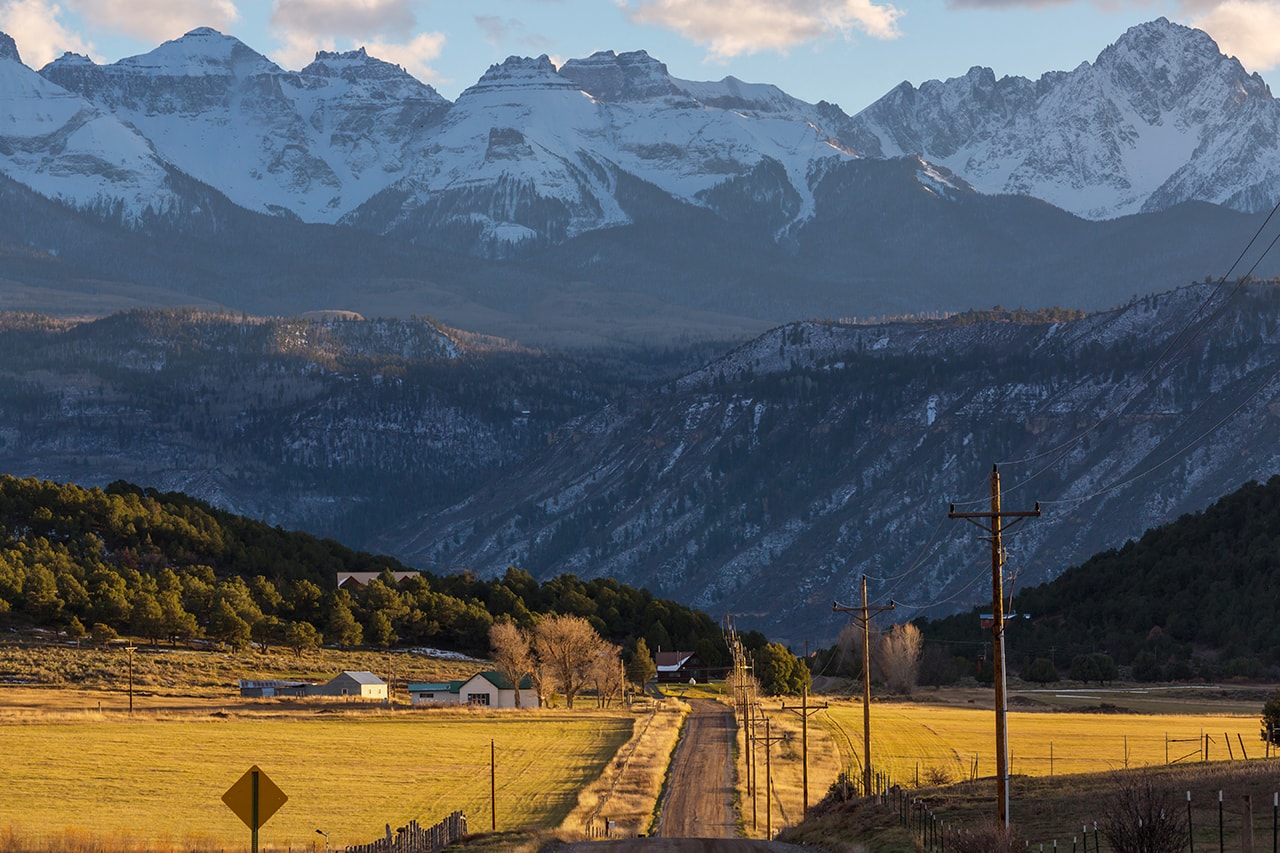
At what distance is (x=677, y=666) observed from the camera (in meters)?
197

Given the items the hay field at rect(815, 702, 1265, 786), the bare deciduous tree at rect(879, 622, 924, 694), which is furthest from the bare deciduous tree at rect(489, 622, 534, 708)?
the bare deciduous tree at rect(879, 622, 924, 694)

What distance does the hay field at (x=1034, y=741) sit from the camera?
294ft

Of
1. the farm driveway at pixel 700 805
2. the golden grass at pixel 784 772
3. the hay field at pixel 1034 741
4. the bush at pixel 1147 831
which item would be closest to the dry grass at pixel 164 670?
the farm driveway at pixel 700 805

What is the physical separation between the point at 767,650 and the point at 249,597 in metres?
48.8

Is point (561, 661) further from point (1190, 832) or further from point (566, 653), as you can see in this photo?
point (1190, 832)

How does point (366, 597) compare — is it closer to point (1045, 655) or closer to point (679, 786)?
point (1045, 655)

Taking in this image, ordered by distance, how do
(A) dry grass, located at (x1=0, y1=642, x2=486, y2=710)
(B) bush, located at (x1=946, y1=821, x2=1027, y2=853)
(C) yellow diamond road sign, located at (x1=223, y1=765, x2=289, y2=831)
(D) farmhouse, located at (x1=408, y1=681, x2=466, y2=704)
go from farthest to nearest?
(D) farmhouse, located at (x1=408, y1=681, x2=466, y2=704) < (A) dry grass, located at (x1=0, y1=642, x2=486, y2=710) < (B) bush, located at (x1=946, y1=821, x2=1027, y2=853) < (C) yellow diamond road sign, located at (x1=223, y1=765, x2=289, y2=831)

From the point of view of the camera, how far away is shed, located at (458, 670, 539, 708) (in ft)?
512

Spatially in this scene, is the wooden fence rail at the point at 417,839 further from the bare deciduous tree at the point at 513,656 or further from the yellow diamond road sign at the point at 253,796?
the bare deciduous tree at the point at 513,656

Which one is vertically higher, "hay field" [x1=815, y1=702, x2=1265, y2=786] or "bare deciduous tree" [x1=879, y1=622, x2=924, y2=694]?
"bare deciduous tree" [x1=879, y1=622, x2=924, y2=694]

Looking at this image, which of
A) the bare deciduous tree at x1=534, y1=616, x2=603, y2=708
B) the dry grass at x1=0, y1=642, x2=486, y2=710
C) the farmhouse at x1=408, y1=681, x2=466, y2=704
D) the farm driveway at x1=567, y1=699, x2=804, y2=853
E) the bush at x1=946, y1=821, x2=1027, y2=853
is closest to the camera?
the bush at x1=946, y1=821, x2=1027, y2=853

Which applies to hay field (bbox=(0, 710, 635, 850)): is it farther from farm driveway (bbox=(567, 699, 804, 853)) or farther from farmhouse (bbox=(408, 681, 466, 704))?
farmhouse (bbox=(408, 681, 466, 704))

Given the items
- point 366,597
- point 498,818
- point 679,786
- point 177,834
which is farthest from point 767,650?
point 177,834

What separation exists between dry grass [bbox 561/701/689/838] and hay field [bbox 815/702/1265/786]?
10366mm
